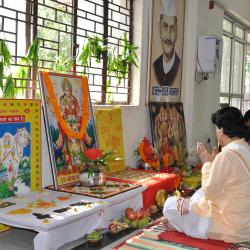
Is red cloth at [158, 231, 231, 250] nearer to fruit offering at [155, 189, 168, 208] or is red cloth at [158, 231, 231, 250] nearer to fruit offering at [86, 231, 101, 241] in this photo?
fruit offering at [86, 231, 101, 241]

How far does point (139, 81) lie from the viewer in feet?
16.3

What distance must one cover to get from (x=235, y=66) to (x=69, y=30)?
5606 mm

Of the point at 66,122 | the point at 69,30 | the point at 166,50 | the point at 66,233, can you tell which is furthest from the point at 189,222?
the point at 166,50

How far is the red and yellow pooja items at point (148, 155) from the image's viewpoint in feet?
15.4

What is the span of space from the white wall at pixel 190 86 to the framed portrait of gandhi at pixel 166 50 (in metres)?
0.13

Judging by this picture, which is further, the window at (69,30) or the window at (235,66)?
the window at (235,66)

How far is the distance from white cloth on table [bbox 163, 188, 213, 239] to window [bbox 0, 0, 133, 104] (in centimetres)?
161

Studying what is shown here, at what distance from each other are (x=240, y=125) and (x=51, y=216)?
4.78ft

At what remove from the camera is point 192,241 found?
2889 millimetres

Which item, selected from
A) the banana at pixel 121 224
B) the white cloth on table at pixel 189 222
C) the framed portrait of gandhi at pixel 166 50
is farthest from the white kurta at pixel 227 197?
the framed portrait of gandhi at pixel 166 50

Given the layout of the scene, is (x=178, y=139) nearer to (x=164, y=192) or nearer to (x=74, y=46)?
(x=164, y=192)

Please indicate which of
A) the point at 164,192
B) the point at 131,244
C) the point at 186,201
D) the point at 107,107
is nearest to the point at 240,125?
the point at 186,201

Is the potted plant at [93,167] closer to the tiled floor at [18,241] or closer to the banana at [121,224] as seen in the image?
the banana at [121,224]

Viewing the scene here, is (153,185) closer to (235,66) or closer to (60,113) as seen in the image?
(60,113)
